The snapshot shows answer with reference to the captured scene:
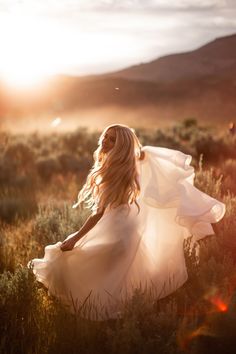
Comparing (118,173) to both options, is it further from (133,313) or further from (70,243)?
(133,313)

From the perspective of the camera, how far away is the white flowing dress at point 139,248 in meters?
4.52

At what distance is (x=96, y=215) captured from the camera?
4.55 meters

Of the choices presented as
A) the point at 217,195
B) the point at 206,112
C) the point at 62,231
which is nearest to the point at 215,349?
the point at 62,231

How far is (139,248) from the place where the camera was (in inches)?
183

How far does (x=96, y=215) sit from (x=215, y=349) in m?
1.37

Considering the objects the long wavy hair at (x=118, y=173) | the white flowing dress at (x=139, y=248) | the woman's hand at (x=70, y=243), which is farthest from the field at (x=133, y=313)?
the long wavy hair at (x=118, y=173)

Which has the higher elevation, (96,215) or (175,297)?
(96,215)

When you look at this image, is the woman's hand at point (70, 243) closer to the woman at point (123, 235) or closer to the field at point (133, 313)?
the woman at point (123, 235)

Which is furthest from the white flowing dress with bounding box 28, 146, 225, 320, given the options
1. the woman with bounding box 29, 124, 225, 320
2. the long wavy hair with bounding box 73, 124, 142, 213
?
the long wavy hair with bounding box 73, 124, 142, 213

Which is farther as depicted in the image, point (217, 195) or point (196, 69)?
point (196, 69)

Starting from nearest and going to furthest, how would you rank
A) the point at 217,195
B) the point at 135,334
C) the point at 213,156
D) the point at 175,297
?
the point at 135,334
the point at 175,297
the point at 217,195
the point at 213,156

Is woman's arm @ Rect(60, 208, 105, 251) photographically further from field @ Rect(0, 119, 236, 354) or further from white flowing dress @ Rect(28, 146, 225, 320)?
field @ Rect(0, 119, 236, 354)

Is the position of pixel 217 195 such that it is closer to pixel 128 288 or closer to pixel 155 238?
pixel 155 238

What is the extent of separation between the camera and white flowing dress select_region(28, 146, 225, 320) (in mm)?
4523
